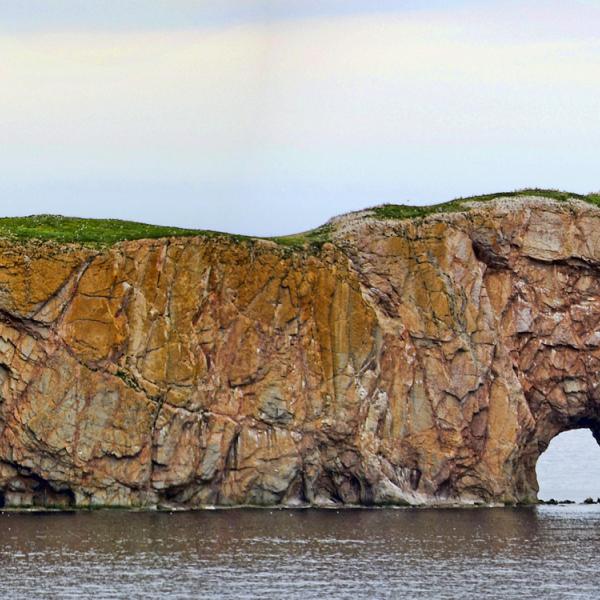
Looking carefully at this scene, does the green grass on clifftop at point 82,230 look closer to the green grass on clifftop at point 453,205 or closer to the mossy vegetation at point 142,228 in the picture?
the mossy vegetation at point 142,228

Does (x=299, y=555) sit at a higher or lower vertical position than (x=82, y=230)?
lower

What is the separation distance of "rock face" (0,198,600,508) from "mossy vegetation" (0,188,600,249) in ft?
3.61

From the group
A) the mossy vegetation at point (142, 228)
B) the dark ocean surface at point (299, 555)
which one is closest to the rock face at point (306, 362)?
the mossy vegetation at point (142, 228)

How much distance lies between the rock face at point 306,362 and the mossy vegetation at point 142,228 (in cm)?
110

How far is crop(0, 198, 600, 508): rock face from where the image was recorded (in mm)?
109625

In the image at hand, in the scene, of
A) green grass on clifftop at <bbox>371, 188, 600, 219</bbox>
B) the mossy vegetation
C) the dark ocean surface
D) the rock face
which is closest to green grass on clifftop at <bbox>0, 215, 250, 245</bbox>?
the mossy vegetation

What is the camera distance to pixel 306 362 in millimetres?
116562

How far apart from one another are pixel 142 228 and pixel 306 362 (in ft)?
47.5

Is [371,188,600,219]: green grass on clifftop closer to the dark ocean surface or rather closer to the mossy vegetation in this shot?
the mossy vegetation

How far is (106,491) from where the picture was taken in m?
109

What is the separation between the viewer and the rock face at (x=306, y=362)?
360 ft

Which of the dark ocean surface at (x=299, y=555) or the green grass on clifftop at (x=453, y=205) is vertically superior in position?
the green grass on clifftop at (x=453, y=205)

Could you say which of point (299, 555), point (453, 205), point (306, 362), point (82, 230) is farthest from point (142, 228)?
Answer: point (299, 555)

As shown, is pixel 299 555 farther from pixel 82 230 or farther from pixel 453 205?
pixel 453 205
